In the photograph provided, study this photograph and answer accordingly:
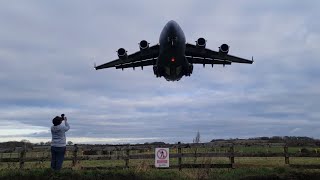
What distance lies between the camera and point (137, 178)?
36.4ft

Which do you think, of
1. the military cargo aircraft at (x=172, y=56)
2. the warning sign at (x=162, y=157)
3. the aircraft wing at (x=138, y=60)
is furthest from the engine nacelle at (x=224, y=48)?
the warning sign at (x=162, y=157)

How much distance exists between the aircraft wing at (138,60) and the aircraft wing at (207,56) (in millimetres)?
2441

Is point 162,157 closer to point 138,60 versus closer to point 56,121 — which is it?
point 56,121

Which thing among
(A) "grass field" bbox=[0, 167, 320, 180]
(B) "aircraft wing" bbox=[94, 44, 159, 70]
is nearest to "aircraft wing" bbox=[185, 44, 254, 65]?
(B) "aircraft wing" bbox=[94, 44, 159, 70]

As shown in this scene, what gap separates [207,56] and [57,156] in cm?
1970

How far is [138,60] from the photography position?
1181 inches

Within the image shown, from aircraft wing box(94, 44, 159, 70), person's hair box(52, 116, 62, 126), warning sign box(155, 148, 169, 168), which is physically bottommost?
warning sign box(155, 148, 169, 168)

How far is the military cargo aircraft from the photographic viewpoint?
23.5 meters

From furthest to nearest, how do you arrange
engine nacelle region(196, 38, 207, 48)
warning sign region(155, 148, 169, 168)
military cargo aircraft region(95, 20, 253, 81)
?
engine nacelle region(196, 38, 207, 48) < military cargo aircraft region(95, 20, 253, 81) < warning sign region(155, 148, 169, 168)

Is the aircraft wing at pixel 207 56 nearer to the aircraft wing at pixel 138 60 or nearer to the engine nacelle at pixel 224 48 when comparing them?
the engine nacelle at pixel 224 48

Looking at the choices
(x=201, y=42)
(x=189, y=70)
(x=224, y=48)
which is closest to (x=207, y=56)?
(x=189, y=70)

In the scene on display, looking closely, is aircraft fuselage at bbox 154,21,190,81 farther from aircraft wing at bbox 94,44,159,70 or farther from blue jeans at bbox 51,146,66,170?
blue jeans at bbox 51,146,66,170

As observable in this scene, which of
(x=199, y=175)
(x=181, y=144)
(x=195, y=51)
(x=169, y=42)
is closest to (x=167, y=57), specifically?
(x=169, y=42)

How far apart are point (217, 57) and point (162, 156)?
1588cm
